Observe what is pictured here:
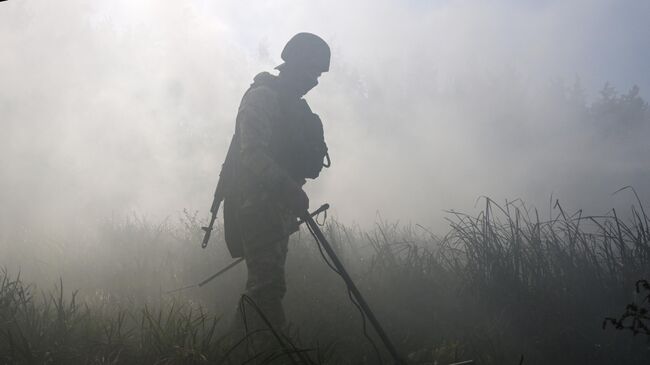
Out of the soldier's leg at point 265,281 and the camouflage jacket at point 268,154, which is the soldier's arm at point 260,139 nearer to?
the camouflage jacket at point 268,154

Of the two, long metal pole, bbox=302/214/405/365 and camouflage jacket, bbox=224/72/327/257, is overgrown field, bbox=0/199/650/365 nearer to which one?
long metal pole, bbox=302/214/405/365

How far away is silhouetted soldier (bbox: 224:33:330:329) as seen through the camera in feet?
9.28

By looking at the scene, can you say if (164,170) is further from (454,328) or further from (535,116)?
(535,116)

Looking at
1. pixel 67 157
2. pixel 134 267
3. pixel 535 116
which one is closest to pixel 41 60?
pixel 67 157

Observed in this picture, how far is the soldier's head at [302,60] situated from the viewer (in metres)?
3.27

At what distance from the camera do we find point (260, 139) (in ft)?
9.45

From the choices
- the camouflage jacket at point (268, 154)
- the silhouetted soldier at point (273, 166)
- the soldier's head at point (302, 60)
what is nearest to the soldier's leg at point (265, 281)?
the silhouetted soldier at point (273, 166)

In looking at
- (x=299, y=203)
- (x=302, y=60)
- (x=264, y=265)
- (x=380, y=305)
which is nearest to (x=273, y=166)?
(x=299, y=203)

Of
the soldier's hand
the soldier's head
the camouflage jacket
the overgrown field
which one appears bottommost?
the overgrown field

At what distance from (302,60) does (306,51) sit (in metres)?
0.07

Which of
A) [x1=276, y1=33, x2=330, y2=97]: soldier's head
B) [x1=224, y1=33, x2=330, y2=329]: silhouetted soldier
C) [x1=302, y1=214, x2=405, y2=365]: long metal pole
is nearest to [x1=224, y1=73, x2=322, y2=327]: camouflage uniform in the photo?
[x1=224, y1=33, x2=330, y2=329]: silhouetted soldier

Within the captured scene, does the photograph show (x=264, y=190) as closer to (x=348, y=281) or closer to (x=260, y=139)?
(x=260, y=139)

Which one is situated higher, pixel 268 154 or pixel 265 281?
pixel 268 154

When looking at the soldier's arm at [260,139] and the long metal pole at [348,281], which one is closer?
the long metal pole at [348,281]
